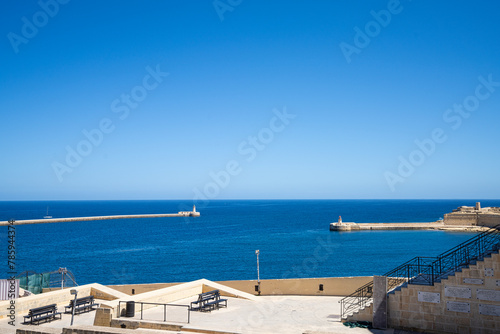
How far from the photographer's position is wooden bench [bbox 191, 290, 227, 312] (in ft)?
56.9

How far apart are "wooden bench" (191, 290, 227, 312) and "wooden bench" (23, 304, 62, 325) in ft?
17.4

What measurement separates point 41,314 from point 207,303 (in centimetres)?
628

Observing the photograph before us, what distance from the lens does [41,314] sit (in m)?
16.1

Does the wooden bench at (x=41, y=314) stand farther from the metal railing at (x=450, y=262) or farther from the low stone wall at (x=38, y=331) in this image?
the metal railing at (x=450, y=262)

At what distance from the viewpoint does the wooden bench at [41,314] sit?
15595mm

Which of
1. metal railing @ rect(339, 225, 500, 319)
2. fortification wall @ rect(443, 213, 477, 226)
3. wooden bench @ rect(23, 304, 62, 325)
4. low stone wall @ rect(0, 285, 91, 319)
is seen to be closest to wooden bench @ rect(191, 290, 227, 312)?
metal railing @ rect(339, 225, 500, 319)

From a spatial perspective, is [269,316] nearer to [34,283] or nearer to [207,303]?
[207,303]

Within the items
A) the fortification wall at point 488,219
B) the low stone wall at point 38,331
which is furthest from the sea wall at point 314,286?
the fortification wall at point 488,219

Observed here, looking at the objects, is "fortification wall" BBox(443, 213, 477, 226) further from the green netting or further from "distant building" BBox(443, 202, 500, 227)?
the green netting

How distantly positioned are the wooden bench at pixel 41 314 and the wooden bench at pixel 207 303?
209 inches

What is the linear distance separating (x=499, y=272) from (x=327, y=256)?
53.3m

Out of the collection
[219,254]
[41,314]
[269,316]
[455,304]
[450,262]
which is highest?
[450,262]

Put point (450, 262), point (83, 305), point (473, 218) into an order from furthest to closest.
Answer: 1. point (473, 218)
2. point (83, 305)
3. point (450, 262)

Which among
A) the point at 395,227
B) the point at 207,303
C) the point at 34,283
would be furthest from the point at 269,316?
the point at 395,227
